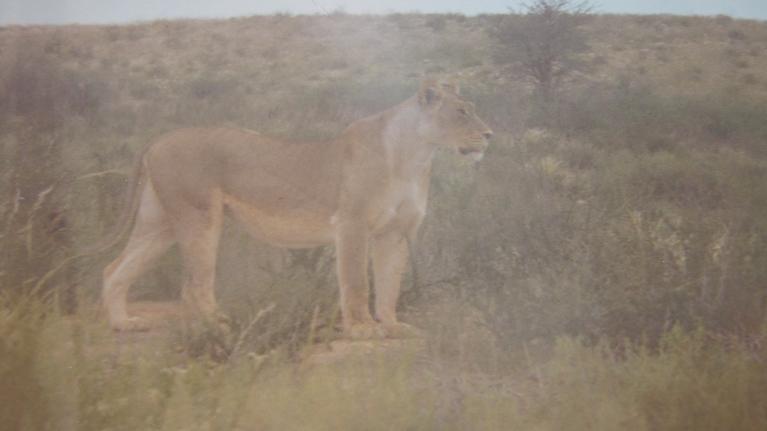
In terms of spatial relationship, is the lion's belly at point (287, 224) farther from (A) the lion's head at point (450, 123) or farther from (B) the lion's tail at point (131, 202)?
(A) the lion's head at point (450, 123)

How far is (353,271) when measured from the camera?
766cm

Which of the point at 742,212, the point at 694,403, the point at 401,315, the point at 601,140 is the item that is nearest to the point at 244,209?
the point at 401,315

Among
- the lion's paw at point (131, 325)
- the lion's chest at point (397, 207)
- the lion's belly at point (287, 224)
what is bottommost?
the lion's paw at point (131, 325)

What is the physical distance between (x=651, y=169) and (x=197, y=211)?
9.26m

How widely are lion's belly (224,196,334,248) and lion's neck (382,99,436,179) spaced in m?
0.64

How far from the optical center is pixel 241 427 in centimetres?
500

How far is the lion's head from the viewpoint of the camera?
8.12m

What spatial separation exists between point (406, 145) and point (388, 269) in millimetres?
942

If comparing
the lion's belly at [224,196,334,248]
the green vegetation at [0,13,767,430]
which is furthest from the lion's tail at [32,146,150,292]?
the lion's belly at [224,196,334,248]

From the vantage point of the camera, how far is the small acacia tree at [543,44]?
82.0 feet

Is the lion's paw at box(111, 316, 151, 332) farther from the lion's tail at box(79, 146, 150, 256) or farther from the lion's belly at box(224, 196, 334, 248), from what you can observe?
the lion's belly at box(224, 196, 334, 248)

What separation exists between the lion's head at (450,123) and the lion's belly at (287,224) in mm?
1048

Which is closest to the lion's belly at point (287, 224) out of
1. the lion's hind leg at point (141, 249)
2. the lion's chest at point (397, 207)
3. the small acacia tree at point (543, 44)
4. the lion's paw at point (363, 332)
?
the lion's chest at point (397, 207)

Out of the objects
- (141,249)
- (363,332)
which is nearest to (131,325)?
(141,249)
